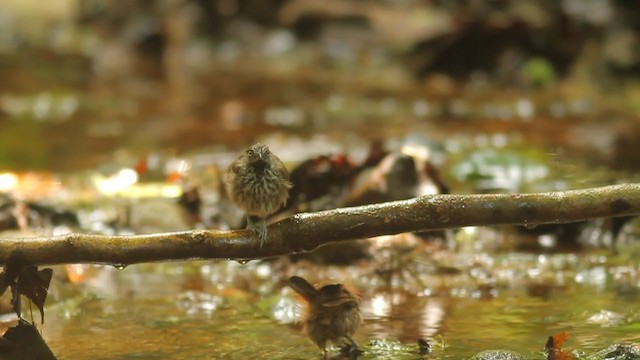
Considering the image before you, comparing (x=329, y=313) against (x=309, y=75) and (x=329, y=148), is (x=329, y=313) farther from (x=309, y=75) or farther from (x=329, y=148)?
(x=309, y=75)

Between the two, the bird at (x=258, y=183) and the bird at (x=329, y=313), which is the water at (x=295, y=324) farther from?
the bird at (x=258, y=183)

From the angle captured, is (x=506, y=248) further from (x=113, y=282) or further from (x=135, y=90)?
(x=135, y=90)

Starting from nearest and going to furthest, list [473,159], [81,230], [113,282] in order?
[113,282] < [81,230] < [473,159]

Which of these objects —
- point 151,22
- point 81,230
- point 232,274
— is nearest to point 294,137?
point 81,230

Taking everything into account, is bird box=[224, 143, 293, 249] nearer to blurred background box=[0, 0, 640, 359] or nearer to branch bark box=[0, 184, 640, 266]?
branch bark box=[0, 184, 640, 266]

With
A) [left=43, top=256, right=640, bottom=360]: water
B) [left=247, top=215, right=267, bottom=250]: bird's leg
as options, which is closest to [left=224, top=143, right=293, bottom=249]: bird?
[left=247, top=215, right=267, bottom=250]: bird's leg

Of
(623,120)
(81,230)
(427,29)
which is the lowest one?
(81,230)
